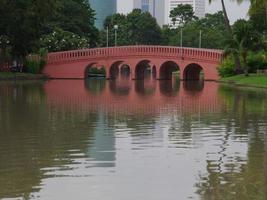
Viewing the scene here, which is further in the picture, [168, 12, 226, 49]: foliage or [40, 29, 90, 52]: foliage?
[168, 12, 226, 49]: foliage

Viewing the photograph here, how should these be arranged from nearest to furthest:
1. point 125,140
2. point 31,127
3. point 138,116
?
point 125,140, point 31,127, point 138,116

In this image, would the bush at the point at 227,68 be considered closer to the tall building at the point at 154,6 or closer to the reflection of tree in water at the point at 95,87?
the reflection of tree in water at the point at 95,87

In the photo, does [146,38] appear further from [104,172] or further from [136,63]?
[104,172]

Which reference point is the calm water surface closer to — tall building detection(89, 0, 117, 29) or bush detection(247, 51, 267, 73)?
bush detection(247, 51, 267, 73)

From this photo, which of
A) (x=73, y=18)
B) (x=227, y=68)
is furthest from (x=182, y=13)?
(x=227, y=68)

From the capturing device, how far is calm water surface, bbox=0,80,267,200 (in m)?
8.42

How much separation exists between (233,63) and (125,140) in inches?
1615

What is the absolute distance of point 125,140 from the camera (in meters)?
13.4

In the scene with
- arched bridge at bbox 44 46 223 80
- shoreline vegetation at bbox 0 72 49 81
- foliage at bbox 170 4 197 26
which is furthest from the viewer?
foliage at bbox 170 4 197 26

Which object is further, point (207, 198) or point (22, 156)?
point (22, 156)

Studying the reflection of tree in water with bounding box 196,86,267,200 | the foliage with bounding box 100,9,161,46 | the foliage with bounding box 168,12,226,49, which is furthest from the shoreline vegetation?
the foliage with bounding box 100,9,161,46

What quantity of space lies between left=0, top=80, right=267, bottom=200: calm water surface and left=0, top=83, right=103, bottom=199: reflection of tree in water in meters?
0.01

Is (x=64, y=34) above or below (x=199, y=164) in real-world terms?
above

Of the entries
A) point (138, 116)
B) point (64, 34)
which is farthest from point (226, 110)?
point (64, 34)
